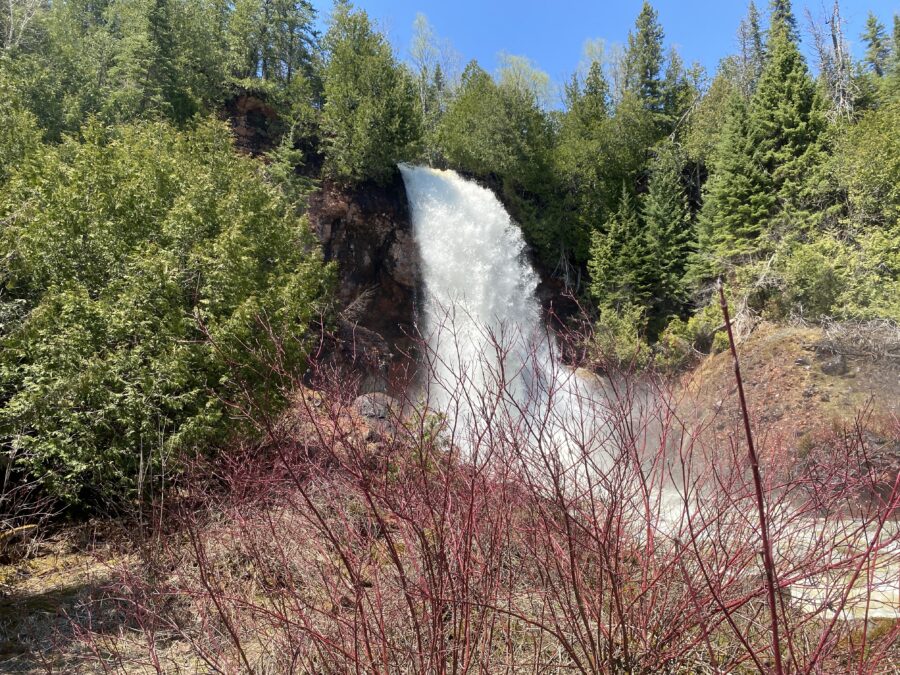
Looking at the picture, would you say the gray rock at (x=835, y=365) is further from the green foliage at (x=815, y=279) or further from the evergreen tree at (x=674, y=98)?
the evergreen tree at (x=674, y=98)

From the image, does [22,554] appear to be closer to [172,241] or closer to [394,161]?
[172,241]

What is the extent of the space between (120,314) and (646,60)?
32.1 metres

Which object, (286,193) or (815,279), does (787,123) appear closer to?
(815,279)


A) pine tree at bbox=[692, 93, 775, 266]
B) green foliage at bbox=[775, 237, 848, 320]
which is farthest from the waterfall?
green foliage at bbox=[775, 237, 848, 320]

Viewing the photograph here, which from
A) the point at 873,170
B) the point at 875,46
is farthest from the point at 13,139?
the point at 875,46

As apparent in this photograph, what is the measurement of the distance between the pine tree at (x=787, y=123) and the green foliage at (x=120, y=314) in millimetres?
18006

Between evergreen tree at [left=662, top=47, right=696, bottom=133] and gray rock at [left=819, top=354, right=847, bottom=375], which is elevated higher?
evergreen tree at [left=662, top=47, right=696, bottom=133]

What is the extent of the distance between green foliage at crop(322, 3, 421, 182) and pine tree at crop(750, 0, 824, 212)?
13329mm

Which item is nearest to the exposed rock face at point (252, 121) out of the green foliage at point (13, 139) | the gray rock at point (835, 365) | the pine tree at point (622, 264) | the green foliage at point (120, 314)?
the green foliage at point (13, 139)

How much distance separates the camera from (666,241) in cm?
2395

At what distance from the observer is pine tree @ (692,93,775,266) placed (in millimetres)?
20078

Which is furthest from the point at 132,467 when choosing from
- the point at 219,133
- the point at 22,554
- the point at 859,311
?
the point at 859,311

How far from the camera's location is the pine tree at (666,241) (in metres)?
23.5

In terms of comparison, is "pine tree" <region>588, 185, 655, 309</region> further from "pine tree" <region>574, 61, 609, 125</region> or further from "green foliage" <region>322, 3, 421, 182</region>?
"green foliage" <region>322, 3, 421, 182</region>
